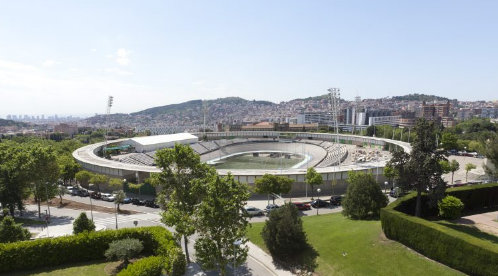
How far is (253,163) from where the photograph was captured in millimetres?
83750

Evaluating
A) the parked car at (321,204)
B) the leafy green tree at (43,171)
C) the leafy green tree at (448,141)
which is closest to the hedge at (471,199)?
the parked car at (321,204)

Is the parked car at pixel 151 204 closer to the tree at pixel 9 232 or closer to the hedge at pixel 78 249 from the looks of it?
the hedge at pixel 78 249

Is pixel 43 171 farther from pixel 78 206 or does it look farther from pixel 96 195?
pixel 96 195

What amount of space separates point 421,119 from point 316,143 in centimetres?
7951

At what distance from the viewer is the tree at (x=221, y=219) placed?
17766 mm

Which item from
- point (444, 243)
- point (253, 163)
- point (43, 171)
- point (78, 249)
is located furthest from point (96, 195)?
point (253, 163)

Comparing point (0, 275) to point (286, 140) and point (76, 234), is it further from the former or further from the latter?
point (286, 140)

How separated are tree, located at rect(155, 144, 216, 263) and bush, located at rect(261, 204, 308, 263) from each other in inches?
238

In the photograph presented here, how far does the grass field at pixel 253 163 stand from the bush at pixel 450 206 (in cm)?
4874

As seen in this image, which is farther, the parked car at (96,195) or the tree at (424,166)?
the parked car at (96,195)

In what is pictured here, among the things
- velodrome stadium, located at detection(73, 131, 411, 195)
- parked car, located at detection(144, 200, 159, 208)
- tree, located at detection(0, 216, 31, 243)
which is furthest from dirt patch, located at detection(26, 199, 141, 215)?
tree, located at detection(0, 216, 31, 243)

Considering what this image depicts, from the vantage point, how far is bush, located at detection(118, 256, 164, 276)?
1828 centimetres

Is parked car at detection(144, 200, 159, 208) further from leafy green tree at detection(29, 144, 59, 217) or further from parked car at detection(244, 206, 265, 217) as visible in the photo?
parked car at detection(244, 206, 265, 217)

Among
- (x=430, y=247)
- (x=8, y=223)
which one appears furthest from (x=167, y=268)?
(x=430, y=247)
